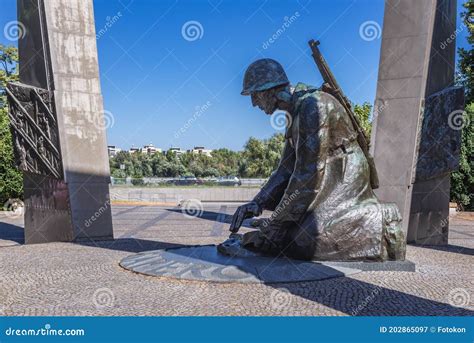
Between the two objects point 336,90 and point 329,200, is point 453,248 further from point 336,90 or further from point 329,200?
point 336,90

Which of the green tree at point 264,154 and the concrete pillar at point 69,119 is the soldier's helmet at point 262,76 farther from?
the green tree at point 264,154

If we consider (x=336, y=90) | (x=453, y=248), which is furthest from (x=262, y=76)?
(x=453, y=248)

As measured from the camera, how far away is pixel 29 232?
392 inches

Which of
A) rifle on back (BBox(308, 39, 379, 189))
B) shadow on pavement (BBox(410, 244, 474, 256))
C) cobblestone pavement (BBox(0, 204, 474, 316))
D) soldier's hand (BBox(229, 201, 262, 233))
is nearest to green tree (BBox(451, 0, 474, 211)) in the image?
shadow on pavement (BBox(410, 244, 474, 256))

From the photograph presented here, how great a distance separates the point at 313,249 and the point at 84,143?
6057mm

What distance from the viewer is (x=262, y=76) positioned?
5867mm

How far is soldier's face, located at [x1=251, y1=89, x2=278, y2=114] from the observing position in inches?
234

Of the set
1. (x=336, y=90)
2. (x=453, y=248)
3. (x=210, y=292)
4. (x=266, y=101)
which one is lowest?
(x=453, y=248)

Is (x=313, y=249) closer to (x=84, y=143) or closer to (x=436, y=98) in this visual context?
(x=436, y=98)

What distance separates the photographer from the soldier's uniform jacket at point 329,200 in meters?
5.67

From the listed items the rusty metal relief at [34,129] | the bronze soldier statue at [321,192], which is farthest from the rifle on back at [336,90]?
the rusty metal relief at [34,129]

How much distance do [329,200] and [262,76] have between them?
1802 millimetres

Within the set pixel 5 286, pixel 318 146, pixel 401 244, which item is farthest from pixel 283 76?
pixel 5 286

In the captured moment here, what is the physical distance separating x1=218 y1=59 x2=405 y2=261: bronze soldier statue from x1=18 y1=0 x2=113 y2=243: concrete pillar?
4.94m
